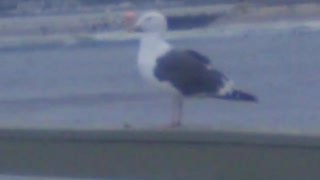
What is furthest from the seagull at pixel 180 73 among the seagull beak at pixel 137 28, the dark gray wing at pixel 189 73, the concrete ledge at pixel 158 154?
the concrete ledge at pixel 158 154

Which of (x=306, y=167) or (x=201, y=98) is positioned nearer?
(x=306, y=167)

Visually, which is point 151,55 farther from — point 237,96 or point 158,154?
point 158,154

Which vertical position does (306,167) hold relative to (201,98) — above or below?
below

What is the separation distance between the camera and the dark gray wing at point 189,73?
499 centimetres

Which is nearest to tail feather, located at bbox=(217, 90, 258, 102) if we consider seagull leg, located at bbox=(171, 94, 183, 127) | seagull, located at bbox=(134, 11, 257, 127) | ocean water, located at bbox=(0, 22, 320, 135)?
seagull, located at bbox=(134, 11, 257, 127)

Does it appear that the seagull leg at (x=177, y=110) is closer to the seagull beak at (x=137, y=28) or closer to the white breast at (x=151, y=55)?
the white breast at (x=151, y=55)

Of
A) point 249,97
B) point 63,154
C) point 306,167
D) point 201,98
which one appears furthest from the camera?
point 201,98

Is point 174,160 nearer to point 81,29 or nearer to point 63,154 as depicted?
point 63,154

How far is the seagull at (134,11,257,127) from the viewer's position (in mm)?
4910

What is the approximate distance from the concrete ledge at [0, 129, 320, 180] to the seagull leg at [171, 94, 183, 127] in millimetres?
555

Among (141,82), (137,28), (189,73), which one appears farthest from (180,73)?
(141,82)

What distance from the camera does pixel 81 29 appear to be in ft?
34.5

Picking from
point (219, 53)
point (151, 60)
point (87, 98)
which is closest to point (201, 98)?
point (151, 60)

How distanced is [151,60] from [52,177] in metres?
1.34
